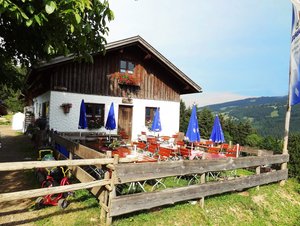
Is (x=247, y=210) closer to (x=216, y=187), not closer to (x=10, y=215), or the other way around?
(x=216, y=187)

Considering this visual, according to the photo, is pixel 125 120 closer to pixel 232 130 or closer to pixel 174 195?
pixel 174 195

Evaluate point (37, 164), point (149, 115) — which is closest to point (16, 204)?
point (37, 164)

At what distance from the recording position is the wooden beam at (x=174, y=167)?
5236mm

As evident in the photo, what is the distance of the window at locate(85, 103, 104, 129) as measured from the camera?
45.5 ft

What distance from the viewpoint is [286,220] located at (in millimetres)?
7543

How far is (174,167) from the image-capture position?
20.1 feet

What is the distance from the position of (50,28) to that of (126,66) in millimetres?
10236

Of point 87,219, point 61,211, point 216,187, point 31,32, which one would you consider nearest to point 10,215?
point 61,211

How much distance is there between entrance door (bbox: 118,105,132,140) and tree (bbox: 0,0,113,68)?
25.9ft

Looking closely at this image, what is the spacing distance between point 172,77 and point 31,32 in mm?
11640

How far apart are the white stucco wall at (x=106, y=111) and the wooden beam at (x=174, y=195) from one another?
27.5 feet

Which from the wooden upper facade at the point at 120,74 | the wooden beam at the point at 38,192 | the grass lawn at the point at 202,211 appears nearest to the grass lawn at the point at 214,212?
the grass lawn at the point at 202,211

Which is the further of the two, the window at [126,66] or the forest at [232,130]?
the forest at [232,130]

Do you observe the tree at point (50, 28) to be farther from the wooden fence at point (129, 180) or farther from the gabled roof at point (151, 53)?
the gabled roof at point (151, 53)
